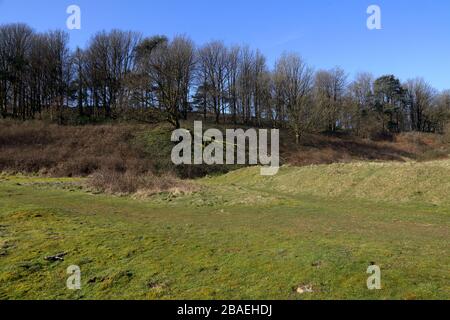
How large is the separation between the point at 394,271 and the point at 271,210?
1075cm

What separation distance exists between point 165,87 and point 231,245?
49.2 metres

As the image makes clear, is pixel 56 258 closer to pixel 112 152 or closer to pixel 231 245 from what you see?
pixel 231 245

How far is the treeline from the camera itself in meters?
60.8

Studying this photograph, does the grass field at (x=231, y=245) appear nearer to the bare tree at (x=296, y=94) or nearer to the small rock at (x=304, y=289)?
the small rock at (x=304, y=289)

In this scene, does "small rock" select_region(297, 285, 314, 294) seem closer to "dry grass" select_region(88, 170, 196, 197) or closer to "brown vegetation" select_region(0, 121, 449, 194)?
"dry grass" select_region(88, 170, 196, 197)

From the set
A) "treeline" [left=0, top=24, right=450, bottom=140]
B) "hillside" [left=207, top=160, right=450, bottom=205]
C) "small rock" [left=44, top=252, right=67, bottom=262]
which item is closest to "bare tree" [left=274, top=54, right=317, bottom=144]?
"treeline" [left=0, top=24, right=450, bottom=140]

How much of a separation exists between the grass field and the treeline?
129 ft

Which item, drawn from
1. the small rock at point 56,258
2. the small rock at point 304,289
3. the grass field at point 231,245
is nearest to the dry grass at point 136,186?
the grass field at point 231,245

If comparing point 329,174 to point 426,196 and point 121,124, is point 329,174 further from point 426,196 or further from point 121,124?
point 121,124

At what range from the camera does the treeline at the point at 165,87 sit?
6084 cm

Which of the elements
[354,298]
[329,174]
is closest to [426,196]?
[329,174]

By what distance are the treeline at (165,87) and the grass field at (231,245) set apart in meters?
39.4

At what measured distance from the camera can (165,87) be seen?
57.9 meters

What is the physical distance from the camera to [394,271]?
850 centimetres
